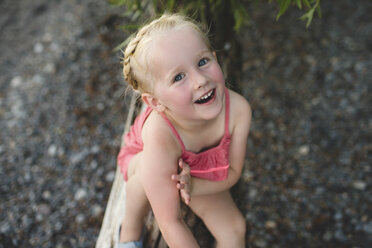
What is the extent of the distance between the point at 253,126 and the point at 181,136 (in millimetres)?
1906

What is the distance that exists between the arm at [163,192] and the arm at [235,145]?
0.21 m

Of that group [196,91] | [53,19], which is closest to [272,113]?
[196,91]

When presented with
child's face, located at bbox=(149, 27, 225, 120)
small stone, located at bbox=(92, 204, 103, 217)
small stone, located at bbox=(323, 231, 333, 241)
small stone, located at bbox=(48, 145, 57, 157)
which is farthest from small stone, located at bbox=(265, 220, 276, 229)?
small stone, located at bbox=(48, 145, 57, 157)

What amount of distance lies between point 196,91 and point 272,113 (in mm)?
2287

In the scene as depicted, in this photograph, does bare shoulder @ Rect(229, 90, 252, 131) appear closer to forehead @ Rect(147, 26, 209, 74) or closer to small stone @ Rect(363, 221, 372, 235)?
forehead @ Rect(147, 26, 209, 74)

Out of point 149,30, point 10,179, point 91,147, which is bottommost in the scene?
point 91,147

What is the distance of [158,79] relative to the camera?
5.45 feet

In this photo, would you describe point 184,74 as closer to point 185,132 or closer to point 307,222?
point 185,132

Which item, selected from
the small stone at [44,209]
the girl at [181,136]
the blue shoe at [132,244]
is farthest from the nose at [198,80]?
the small stone at [44,209]

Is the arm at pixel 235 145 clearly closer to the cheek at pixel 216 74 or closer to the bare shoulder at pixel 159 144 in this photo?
the bare shoulder at pixel 159 144

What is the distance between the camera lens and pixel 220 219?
203 centimetres

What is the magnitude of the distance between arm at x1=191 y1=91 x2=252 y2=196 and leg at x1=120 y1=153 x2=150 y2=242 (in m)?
0.31

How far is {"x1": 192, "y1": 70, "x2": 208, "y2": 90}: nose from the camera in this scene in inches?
62.9

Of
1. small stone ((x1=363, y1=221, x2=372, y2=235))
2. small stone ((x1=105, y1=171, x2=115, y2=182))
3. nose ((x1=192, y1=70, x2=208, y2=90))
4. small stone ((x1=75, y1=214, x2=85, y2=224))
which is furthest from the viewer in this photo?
small stone ((x1=105, y1=171, x2=115, y2=182))
